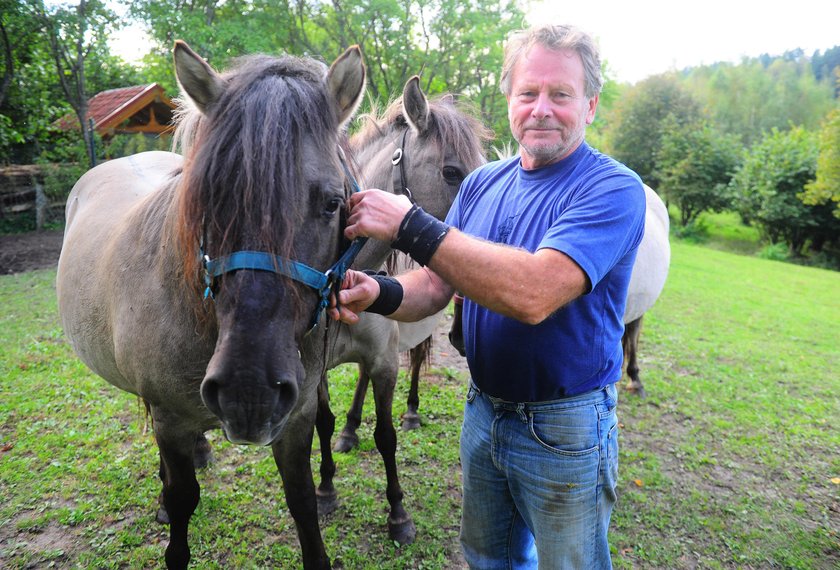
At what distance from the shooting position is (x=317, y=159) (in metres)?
1.42

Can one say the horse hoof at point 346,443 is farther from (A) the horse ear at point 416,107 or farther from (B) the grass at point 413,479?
(A) the horse ear at point 416,107

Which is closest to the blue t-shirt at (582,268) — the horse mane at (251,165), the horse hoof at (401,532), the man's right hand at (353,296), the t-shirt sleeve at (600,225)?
the t-shirt sleeve at (600,225)

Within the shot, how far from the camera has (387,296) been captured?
1834mm

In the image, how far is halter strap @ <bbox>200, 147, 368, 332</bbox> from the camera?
1.26 m

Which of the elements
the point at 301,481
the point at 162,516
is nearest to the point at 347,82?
the point at 301,481

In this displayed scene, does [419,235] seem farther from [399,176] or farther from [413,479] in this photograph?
[413,479]

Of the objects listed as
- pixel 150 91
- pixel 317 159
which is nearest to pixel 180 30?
pixel 150 91

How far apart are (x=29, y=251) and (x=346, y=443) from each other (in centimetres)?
1054

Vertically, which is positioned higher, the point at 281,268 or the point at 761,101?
the point at 761,101

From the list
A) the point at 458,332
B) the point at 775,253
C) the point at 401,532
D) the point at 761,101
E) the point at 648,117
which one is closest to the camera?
the point at 458,332

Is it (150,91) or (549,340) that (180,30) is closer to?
(150,91)

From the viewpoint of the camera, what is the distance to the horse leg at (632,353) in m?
5.31

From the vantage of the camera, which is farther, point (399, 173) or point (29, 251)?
point (29, 251)

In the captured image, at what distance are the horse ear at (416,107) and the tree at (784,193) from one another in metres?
27.2
